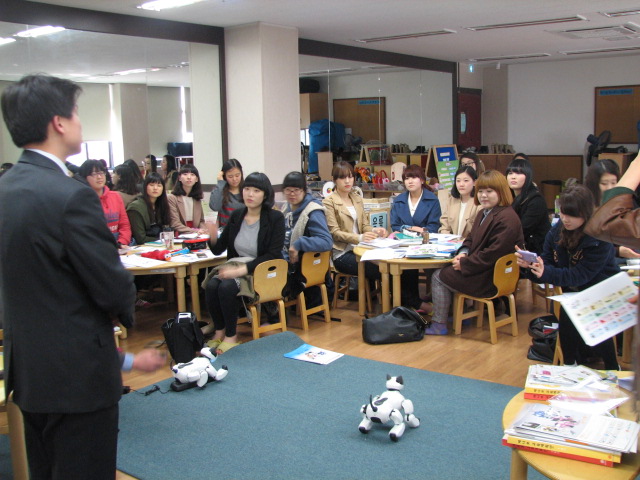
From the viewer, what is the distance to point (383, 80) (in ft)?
37.6

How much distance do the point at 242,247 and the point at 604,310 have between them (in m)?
3.71

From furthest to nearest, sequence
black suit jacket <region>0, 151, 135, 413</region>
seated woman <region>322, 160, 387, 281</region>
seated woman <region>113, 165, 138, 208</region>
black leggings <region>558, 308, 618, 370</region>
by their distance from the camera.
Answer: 1. seated woman <region>113, 165, 138, 208</region>
2. seated woman <region>322, 160, 387, 281</region>
3. black leggings <region>558, 308, 618, 370</region>
4. black suit jacket <region>0, 151, 135, 413</region>

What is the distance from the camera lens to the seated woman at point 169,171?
778cm

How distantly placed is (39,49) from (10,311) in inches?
206

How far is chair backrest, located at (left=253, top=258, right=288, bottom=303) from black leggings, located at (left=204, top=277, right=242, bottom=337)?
175mm

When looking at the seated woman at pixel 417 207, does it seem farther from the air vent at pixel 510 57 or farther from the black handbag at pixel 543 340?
the air vent at pixel 510 57

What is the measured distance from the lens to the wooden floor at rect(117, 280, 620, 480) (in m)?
4.56

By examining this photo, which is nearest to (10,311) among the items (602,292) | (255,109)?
(602,292)

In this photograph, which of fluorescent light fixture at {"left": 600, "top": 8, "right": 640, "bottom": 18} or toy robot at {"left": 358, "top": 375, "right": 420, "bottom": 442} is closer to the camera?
toy robot at {"left": 358, "top": 375, "right": 420, "bottom": 442}

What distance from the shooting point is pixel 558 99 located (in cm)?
1387

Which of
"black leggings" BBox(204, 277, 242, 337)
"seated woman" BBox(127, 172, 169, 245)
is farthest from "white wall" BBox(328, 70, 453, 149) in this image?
"black leggings" BBox(204, 277, 242, 337)

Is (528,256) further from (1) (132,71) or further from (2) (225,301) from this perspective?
(1) (132,71)

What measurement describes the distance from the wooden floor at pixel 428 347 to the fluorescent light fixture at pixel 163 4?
299 cm

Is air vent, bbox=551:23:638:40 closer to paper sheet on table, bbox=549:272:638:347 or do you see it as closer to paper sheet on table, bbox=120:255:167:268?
paper sheet on table, bbox=120:255:167:268
